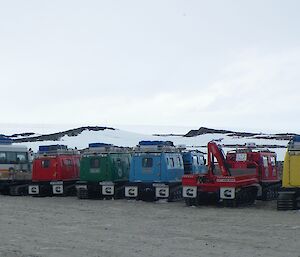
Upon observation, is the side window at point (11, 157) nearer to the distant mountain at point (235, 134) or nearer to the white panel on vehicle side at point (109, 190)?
the white panel on vehicle side at point (109, 190)

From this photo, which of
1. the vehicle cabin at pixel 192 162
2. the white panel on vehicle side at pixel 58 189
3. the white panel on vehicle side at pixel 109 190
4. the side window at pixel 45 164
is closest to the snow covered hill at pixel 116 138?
the side window at pixel 45 164

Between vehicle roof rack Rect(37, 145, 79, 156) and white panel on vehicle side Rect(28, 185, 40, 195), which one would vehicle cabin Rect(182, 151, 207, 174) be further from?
white panel on vehicle side Rect(28, 185, 40, 195)

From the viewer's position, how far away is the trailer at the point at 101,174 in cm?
2973

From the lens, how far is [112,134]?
54.2 metres

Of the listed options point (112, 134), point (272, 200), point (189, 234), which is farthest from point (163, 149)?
point (112, 134)

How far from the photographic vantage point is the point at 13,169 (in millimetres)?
33875

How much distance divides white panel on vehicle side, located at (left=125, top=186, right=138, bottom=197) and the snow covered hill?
1865cm

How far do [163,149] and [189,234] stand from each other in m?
12.6

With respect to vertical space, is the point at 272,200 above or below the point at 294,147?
below

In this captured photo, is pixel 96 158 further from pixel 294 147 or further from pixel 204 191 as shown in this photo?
pixel 294 147

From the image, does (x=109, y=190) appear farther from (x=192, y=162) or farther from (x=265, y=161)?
(x=265, y=161)

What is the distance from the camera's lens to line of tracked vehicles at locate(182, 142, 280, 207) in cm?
2470

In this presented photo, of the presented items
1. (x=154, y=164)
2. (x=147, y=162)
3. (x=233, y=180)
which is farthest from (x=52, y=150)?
(x=233, y=180)

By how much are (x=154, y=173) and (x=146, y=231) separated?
37.6ft
